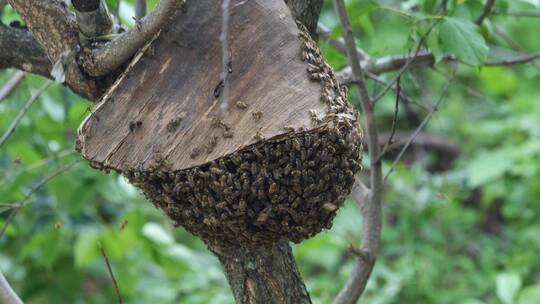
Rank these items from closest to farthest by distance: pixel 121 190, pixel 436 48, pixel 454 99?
1. pixel 436 48
2. pixel 121 190
3. pixel 454 99

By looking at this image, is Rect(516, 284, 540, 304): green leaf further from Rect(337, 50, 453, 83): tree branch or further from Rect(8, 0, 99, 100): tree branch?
Rect(8, 0, 99, 100): tree branch

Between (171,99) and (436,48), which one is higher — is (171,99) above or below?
above

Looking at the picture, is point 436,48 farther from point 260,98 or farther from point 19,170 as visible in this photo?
point 19,170

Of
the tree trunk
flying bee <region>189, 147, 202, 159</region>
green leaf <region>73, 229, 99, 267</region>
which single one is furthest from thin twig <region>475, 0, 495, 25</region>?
green leaf <region>73, 229, 99, 267</region>

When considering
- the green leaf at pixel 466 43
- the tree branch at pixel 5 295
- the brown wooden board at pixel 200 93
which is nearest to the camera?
the brown wooden board at pixel 200 93

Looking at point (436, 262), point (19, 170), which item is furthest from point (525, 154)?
point (19, 170)

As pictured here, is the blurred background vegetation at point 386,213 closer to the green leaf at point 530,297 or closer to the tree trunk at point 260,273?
the green leaf at point 530,297

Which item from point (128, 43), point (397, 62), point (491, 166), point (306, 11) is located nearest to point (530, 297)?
point (491, 166)

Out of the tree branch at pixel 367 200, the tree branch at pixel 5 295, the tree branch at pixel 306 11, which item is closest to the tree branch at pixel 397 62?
the tree branch at pixel 367 200
